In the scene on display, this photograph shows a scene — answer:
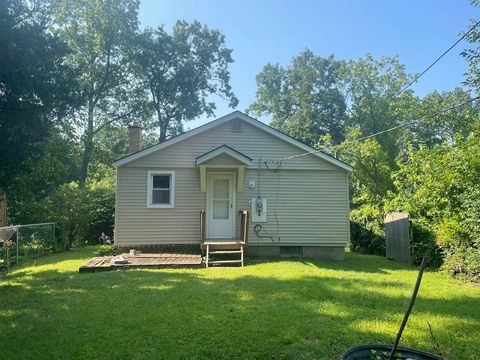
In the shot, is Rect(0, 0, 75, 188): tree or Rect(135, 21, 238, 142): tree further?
Rect(135, 21, 238, 142): tree

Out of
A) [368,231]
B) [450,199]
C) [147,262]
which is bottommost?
[147,262]

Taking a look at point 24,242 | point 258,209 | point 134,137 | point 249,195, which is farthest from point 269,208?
point 24,242

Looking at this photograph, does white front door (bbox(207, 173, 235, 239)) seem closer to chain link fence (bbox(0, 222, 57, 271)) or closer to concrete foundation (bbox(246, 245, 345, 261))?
concrete foundation (bbox(246, 245, 345, 261))

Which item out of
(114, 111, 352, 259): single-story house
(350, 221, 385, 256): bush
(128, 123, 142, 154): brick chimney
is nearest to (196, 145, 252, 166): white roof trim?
(114, 111, 352, 259): single-story house

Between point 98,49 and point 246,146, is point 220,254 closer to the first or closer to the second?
point 246,146

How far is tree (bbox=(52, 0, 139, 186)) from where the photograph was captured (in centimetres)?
2594

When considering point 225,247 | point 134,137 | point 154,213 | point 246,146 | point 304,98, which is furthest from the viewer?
point 304,98

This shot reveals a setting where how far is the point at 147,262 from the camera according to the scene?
957 cm

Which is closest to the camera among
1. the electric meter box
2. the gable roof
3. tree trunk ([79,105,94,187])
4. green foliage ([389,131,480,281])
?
green foliage ([389,131,480,281])

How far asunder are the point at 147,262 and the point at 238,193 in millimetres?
3575

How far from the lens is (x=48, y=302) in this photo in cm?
610

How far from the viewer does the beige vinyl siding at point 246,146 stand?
11.4 m

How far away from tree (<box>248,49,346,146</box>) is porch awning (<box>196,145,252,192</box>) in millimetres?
25026

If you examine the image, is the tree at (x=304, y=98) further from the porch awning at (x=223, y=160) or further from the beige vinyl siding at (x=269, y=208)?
the porch awning at (x=223, y=160)
